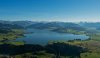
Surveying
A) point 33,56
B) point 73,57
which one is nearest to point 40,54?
point 33,56

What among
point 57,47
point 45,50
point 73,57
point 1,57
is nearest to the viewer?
point 1,57

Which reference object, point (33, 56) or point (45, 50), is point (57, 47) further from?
point (33, 56)

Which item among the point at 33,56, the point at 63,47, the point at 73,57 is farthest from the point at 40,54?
the point at 63,47

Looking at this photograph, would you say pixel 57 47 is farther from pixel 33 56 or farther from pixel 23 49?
pixel 33 56

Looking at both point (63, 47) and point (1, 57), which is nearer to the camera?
point (1, 57)

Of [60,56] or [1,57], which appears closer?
[1,57]

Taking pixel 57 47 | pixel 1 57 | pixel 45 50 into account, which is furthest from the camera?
pixel 57 47

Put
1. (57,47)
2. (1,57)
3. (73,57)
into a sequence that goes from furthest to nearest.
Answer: (57,47), (73,57), (1,57)

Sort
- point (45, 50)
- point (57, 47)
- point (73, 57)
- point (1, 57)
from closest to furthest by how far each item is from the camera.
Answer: point (1, 57)
point (73, 57)
point (45, 50)
point (57, 47)
